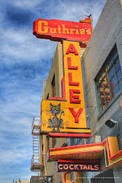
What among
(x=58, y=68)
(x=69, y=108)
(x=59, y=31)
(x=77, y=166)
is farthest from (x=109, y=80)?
(x=58, y=68)

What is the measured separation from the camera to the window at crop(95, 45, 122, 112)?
1204 cm

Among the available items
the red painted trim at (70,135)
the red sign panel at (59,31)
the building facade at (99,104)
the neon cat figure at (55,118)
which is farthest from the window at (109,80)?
the red sign panel at (59,31)

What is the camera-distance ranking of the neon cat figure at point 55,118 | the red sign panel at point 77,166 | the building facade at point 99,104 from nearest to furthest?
the building facade at point 99,104, the red sign panel at point 77,166, the neon cat figure at point 55,118

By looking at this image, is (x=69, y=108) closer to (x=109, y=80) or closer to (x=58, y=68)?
(x=109, y=80)

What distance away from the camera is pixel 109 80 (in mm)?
12938

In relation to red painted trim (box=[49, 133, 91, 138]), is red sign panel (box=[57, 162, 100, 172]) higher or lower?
lower

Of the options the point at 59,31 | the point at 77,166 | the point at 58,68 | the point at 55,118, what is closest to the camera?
the point at 77,166

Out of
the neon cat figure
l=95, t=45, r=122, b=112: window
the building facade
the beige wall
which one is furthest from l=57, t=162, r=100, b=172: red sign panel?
the beige wall

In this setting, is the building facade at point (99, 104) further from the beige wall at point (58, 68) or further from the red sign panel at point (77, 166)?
the beige wall at point (58, 68)

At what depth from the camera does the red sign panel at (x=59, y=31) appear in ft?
55.2

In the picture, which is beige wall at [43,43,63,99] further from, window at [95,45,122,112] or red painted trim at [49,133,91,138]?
red painted trim at [49,133,91,138]

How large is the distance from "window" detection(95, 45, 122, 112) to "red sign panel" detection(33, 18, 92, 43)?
392cm

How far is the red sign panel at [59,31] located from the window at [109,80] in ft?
12.9

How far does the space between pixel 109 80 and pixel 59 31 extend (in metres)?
5.58
